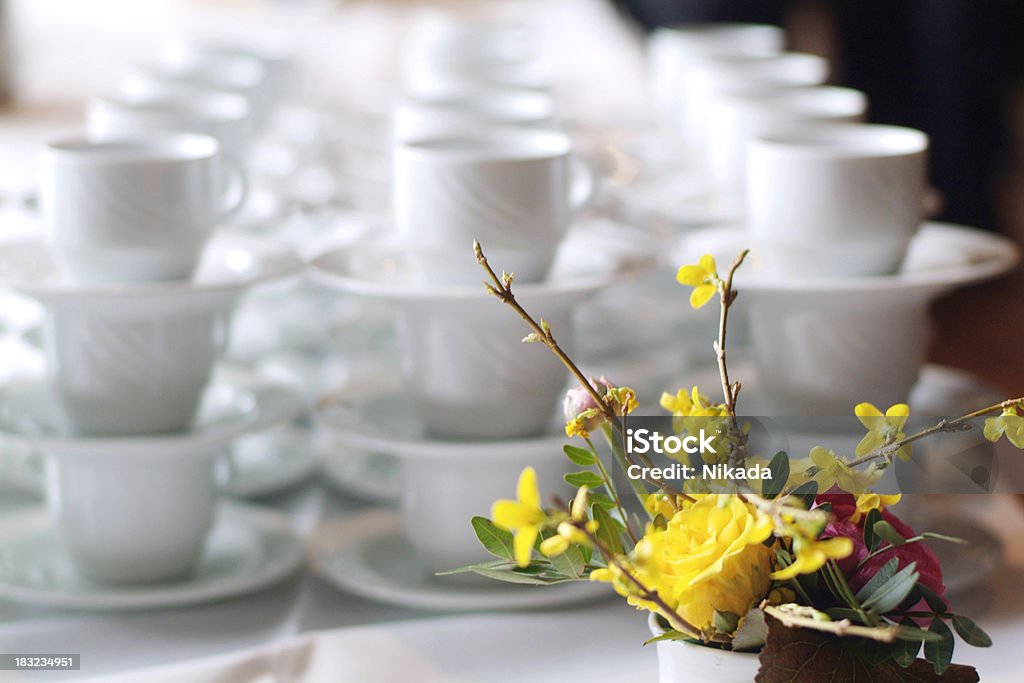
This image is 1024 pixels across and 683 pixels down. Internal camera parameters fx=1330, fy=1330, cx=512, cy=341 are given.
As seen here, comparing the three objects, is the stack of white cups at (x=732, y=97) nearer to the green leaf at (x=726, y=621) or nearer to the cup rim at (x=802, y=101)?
the cup rim at (x=802, y=101)

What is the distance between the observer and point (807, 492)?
1.46ft

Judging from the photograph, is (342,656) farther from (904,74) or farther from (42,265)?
(904,74)

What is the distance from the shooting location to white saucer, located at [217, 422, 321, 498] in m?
0.95

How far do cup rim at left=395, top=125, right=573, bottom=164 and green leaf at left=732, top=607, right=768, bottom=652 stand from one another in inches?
12.8

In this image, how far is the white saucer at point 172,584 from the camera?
0.71 m

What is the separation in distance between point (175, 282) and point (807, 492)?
0.39 m

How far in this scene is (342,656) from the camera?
24.4 inches

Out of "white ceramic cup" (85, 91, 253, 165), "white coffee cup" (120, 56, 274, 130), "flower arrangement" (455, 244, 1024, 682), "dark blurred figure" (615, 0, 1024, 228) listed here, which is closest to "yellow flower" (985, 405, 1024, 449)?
"flower arrangement" (455, 244, 1024, 682)

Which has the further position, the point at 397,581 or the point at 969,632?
the point at 397,581

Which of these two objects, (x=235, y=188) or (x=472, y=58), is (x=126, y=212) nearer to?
(x=235, y=188)

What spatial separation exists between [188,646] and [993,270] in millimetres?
474

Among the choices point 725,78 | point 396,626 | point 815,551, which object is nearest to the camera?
point 815,551

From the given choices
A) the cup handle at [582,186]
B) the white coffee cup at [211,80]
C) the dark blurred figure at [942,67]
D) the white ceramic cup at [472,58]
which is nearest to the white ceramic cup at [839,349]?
the cup handle at [582,186]

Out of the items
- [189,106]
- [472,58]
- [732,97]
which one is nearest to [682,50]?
[472,58]
